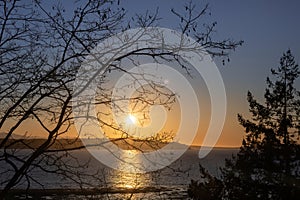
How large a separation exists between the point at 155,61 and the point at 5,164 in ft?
6.96

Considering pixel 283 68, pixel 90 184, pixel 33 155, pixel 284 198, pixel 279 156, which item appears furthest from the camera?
pixel 283 68

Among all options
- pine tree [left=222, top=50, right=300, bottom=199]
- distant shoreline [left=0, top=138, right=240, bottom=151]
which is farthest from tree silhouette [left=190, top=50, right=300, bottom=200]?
distant shoreline [left=0, top=138, right=240, bottom=151]

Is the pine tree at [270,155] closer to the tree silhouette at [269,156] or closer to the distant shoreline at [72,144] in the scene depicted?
the tree silhouette at [269,156]

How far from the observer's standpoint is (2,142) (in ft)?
16.4

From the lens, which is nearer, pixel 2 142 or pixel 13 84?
pixel 2 142

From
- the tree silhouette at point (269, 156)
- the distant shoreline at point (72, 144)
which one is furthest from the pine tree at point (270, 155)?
the distant shoreline at point (72, 144)

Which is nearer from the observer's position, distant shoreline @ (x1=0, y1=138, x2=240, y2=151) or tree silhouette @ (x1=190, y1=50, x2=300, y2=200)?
distant shoreline @ (x1=0, y1=138, x2=240, y2=151)

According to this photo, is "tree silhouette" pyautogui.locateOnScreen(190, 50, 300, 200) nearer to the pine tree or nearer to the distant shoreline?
the pine tree

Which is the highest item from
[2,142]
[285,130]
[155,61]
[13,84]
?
[285,130]

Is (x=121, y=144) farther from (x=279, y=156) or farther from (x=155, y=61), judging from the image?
(x=279, y=156)

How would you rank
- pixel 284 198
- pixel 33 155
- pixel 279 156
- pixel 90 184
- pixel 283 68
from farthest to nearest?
pixel 283 68
pixel 279 156
pixel 284 198
pixel 90 184
pixel 33 155

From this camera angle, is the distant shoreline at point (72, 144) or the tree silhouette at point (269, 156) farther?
the tree silhouette at point (269, 156)

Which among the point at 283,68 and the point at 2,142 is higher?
the point at 283,68

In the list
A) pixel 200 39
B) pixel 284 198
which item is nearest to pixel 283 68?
pixel 284 198
